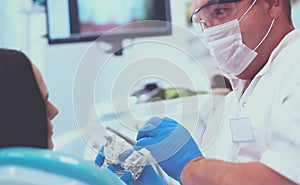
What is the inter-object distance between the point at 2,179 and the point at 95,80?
2.13 feet

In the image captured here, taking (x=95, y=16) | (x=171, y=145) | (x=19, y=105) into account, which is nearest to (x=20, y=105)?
(x=19, y=105)

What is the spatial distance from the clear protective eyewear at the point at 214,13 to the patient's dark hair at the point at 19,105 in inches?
22.3

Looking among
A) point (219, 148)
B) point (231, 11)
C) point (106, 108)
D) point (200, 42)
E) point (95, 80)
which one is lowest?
point (219, 148)

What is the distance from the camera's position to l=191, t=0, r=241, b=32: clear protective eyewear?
1.16 metres

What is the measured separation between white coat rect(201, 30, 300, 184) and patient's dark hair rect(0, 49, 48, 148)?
21.8 inches

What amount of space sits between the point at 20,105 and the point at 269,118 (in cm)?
65

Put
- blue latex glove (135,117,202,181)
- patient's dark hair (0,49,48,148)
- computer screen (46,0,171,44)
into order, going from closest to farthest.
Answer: patient's dark hair (0,49,48,148) → blue latex glove (135,117,202,181) → computer screen (46,0,171,44)

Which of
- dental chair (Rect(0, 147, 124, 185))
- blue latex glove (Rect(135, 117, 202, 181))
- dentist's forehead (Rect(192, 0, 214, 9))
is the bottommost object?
blue latex glove (Rect(135, 117, 202, 181))

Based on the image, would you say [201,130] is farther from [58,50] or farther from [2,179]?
Answer: [58,50]

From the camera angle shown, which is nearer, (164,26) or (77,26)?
(164,26)

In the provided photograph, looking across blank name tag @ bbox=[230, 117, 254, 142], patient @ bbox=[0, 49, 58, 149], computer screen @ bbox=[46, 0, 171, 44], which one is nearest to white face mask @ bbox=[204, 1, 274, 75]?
blank name tag @ bbox=[230, 117, 254, 142]

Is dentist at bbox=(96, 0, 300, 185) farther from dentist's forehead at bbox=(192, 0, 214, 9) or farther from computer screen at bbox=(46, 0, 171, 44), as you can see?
computer screen at bbox=(46, 0, 171, 44)

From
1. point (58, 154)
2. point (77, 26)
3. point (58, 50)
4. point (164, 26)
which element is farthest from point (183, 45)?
point (58, 50)

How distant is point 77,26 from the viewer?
2.18m
